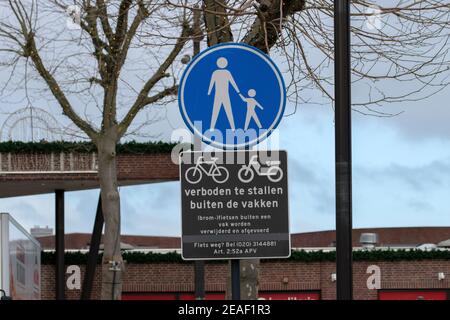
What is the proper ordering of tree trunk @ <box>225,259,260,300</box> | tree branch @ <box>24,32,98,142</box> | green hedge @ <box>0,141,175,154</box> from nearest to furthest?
tree trunk @ <box>225,259,260,300</box>, tree branch @ <box>24,32,98,142</box>, green hedge @ <box>0,141,175,154</box>

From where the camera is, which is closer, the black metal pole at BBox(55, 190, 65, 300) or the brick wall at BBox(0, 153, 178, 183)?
the brick wall at BBox(0, 153, 178, 183)

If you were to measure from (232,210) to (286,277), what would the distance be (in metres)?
26.8

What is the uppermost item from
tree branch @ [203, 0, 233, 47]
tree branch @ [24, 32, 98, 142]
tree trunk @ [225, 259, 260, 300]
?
tree branch @ [24, 32, 98, 142]

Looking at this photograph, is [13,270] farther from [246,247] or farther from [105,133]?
[246,247]

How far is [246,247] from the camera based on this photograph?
760 cm

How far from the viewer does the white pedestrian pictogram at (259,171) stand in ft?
25.0

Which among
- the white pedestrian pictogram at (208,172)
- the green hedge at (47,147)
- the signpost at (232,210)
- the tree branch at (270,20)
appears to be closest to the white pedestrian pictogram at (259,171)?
the signpost at (232,210)

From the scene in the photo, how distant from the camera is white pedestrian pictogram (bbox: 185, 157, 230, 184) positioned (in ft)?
24.9

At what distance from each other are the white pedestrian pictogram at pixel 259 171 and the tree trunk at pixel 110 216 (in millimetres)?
18697

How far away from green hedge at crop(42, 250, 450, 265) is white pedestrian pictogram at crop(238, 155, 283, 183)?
2585cm

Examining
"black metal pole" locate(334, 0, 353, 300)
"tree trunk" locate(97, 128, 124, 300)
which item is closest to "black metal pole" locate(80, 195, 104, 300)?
"tree trunk" locate(97, 128, 124, 300)

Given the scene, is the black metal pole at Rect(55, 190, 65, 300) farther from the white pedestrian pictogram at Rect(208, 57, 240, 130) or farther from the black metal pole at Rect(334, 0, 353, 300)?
the white pedestrian pictogram at Rect(208, 57, 240, 130)

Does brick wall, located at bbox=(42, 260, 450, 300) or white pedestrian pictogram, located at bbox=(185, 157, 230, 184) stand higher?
white pedestrian pictogram, located at bbox=(185, 157, 230, 184)

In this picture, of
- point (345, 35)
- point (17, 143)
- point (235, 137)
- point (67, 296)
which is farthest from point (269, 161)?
point (67, 296)
